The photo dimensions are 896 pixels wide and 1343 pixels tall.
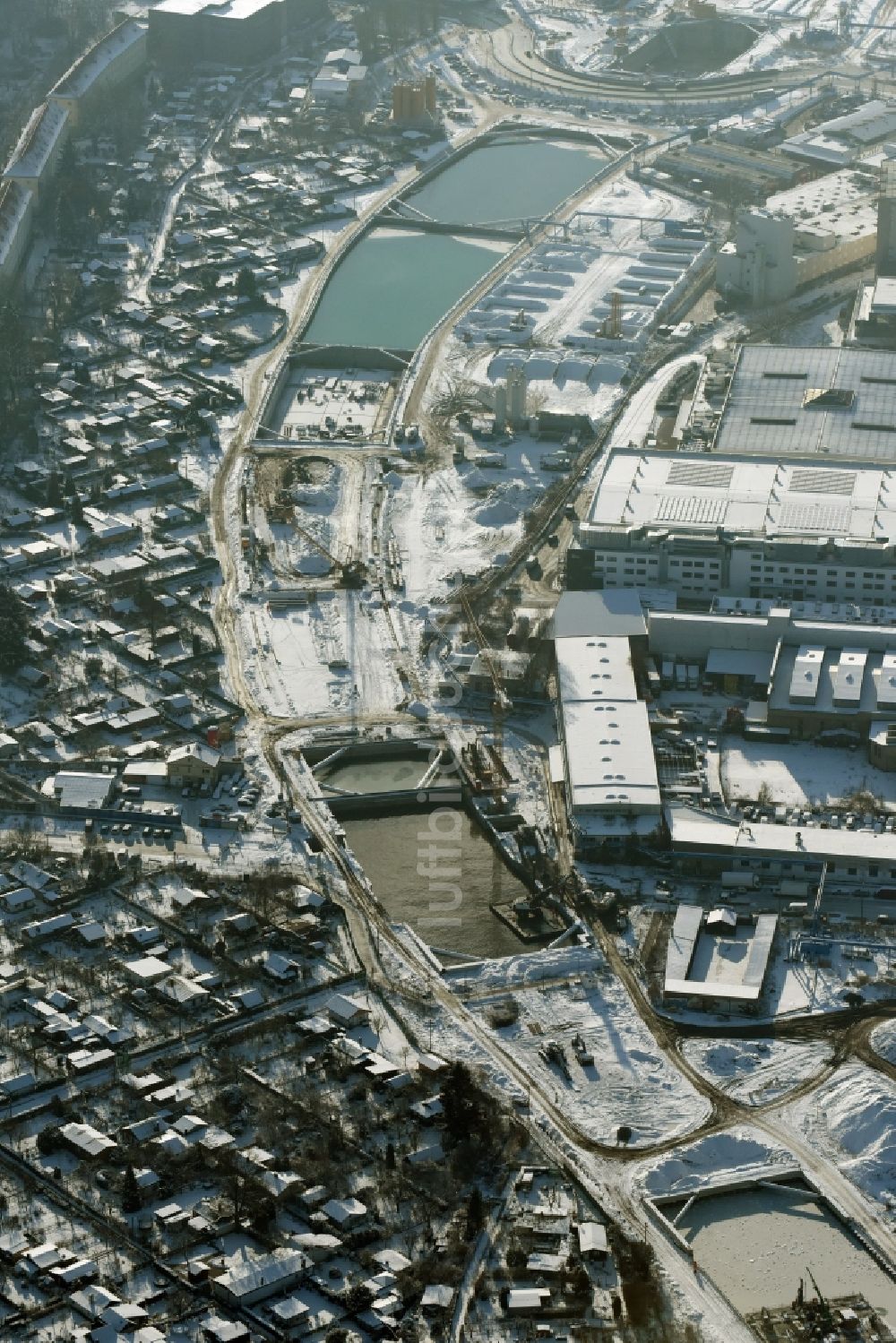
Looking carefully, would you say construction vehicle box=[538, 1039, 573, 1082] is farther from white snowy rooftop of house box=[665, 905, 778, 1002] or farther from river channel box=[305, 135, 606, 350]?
river channel box=[305, 135, 606, 350]

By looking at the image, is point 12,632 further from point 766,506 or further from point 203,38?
point 203,38

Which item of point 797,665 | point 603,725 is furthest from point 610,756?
point 797,665

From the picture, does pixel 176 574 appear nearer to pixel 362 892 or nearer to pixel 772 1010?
pixel 362 892

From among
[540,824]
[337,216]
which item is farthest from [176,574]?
[337,216]

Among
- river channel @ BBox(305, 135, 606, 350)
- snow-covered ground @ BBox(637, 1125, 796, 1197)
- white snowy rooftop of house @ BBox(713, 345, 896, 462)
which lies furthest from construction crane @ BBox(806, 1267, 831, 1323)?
river channel @ BBox(305, 135, 606, 350)

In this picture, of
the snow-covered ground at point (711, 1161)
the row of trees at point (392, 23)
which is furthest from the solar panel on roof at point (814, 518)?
the row of trees at point (392, 23)

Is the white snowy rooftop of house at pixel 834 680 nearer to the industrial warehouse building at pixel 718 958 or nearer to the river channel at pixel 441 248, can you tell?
the industrial warehouse building at pixel 718 958
